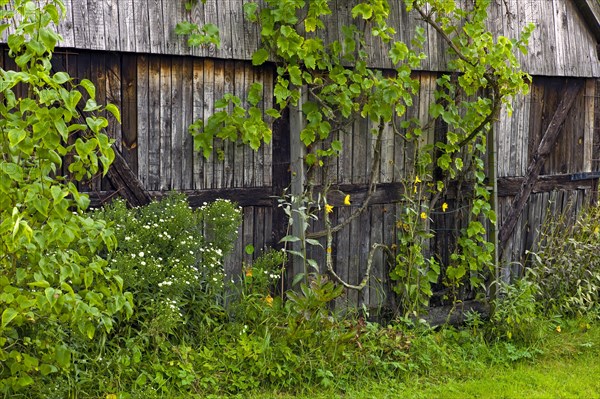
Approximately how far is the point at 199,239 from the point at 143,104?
1047 millimetres

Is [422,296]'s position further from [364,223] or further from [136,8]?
[136,8]

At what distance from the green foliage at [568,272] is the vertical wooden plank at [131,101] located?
4273mm

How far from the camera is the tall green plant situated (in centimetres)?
412

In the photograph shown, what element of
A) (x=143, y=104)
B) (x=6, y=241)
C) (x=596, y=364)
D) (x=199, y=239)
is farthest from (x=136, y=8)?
(x=596, y=364)

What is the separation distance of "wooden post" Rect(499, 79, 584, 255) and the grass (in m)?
1.42

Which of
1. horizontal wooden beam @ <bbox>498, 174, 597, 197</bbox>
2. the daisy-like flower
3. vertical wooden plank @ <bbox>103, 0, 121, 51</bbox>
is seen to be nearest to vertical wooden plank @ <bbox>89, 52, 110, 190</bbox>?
vertical wooden plank @ <bbox>103, 0, 121, 51</bbox>

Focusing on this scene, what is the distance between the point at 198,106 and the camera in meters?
6.18

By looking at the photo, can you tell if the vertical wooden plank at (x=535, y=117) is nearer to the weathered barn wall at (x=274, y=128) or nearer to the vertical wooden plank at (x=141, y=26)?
the weathered barn wall at (x=274, y=128)

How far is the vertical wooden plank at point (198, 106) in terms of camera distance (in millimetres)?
6145

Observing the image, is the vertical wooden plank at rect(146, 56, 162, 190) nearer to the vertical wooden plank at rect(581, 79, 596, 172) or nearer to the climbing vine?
the climbing vine

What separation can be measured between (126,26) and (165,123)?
2.46 feet

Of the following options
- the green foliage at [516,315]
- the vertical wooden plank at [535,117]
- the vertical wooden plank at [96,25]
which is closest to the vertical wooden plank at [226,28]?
the vertical wooden plank at [96,25]

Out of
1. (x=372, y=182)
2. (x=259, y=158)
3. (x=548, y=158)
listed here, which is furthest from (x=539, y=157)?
(x=259, y=158)

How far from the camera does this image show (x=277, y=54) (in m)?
6.40
